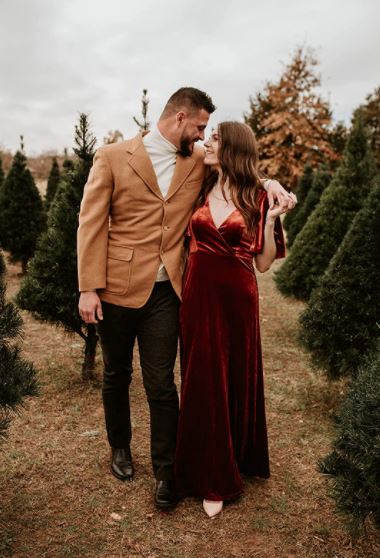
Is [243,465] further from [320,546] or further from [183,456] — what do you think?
[320,546]

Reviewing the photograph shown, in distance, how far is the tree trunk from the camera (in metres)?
5.13

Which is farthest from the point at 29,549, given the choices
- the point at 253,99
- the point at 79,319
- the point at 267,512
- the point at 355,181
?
the point at 253,99

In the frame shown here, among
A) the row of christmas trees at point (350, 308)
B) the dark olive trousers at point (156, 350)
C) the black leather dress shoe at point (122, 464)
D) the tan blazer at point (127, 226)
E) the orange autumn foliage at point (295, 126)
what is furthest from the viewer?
the orange autumn foliage at point (295, 126)

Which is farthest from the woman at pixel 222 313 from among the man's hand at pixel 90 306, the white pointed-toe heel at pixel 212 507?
the man's hand at pixel 90 306

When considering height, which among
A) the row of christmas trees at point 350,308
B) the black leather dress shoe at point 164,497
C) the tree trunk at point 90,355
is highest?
the row of christmas trees at point 350,308

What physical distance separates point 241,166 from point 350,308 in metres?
1.99

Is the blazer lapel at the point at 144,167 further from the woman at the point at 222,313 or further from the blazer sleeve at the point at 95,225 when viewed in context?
the woman at the point at 222,313

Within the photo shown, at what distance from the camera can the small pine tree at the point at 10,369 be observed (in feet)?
8.20

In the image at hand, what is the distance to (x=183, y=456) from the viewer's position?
3.31 m

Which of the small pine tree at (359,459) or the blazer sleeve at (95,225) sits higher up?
the blazer sleeve at (95,225)

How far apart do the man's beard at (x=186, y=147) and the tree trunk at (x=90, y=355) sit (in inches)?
96.2

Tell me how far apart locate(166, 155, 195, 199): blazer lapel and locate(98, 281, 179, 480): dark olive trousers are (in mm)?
623

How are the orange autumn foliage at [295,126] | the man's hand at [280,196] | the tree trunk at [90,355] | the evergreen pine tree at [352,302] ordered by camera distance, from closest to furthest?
1. the man's hand at [280,196]
2. the evergreen pine tree at [352,302]
3. the tree trunk at [90,355]
4. the orange autumn foliage at [295,126]

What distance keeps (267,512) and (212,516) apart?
0.37m
